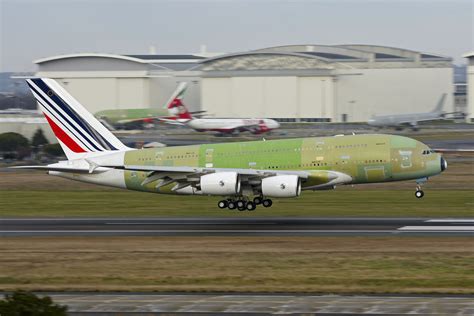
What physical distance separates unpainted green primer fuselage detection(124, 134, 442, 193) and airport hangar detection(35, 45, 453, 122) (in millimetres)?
110320

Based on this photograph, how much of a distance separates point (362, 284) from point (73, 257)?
1154 centimetres

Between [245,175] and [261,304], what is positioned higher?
[245,175]

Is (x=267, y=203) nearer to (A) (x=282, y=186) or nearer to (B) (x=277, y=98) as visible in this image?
(A) (x=282, y=186)

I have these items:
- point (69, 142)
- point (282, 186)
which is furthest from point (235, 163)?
point (69, 142)

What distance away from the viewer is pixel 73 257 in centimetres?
3294

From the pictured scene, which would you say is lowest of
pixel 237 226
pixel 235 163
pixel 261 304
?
pixel 237 226

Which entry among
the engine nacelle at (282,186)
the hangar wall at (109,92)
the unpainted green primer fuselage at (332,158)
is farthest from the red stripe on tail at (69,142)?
the hangar wall at (109,92)

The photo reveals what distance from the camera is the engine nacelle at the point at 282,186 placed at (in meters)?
42.8

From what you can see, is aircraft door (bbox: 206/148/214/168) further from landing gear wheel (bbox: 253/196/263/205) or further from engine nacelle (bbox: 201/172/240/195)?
landing gear wheel (bbox: 253/196/263/205)

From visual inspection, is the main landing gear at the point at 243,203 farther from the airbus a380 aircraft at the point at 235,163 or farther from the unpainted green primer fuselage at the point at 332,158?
the unpainted green primer fuselage at the point at 332,158

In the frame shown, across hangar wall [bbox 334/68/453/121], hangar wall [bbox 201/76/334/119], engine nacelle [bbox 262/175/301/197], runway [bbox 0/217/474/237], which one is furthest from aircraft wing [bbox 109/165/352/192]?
hangar wall [bbox 334/68/453/121]

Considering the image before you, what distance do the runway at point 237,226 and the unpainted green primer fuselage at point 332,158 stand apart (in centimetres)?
272

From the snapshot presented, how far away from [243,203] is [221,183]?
301 cm

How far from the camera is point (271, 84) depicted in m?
158
